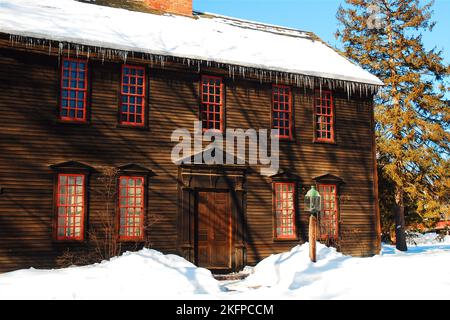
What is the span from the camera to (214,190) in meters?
15.9

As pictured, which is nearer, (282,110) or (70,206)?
(70,206)

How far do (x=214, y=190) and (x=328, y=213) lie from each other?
452cm

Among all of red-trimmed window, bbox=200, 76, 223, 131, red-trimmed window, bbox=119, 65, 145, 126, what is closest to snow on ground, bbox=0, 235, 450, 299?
red-trimmed window, bbox=119, 65, 145, 126

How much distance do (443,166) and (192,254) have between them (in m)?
14.4

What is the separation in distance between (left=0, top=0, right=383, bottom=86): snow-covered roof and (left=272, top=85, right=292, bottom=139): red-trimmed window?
2.60ft

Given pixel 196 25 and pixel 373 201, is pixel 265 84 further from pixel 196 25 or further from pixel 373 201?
pixel 373 201

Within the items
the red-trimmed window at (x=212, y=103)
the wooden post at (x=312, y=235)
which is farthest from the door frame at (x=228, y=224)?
the wooden post at (x=312, y=235)

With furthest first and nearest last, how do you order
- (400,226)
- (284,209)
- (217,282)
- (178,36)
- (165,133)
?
(400,226) < (178,36) < (284,209) < (165,133) < (217,282)

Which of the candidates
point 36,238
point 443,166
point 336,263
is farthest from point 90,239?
point 443,166

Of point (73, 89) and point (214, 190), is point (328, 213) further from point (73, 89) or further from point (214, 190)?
point (73, 89)

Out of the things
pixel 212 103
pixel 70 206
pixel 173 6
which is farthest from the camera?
pixel 173 6

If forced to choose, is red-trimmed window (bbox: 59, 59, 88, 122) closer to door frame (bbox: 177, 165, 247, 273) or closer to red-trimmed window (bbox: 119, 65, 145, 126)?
red-trimmed window (bbox: 119, 65, 145, 126)

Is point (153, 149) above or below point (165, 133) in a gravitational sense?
below

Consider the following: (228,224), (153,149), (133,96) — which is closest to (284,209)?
(228,224)
